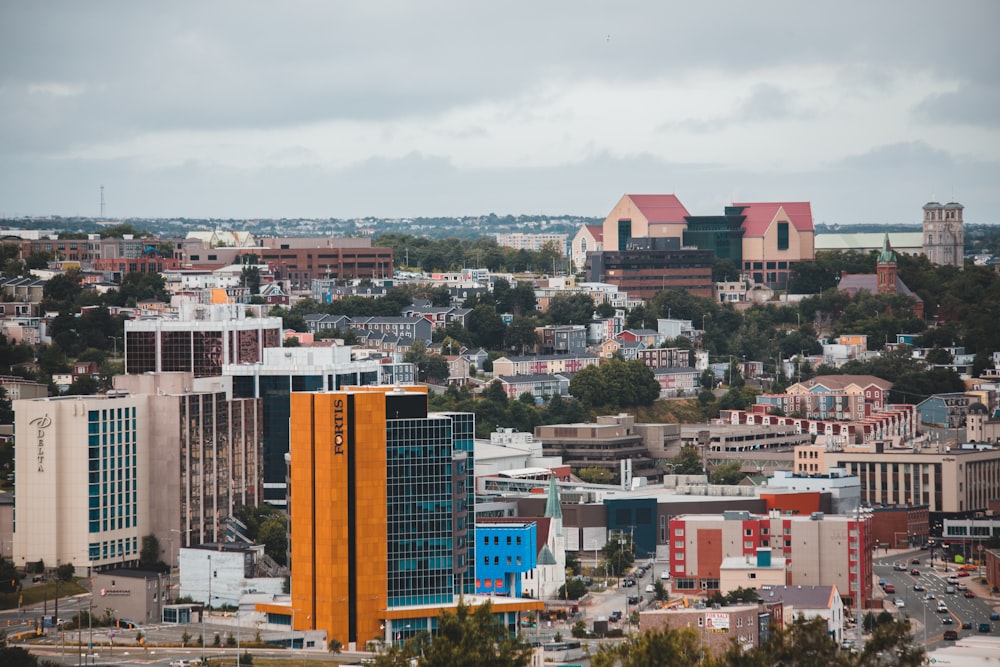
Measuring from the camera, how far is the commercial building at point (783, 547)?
7862cm

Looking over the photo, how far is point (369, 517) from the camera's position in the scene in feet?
219

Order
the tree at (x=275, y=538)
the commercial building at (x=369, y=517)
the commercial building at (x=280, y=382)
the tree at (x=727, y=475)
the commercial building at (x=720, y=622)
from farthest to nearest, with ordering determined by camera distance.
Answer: the tree at (x=727, y=475) < the commercial building at (x=280, y=382) < the tree at (x=275, y=538) < the commercial building at (x=369, y=517) < the commercial building at (x=720, y=622)

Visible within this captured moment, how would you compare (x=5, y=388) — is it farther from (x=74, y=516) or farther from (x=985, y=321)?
(x=985, y=321)

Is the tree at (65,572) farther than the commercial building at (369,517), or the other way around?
the tree at (65,572)

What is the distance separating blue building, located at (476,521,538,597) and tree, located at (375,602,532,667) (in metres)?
19.0

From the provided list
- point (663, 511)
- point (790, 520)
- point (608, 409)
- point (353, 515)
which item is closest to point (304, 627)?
point (353, 515)

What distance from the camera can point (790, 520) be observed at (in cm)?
8069

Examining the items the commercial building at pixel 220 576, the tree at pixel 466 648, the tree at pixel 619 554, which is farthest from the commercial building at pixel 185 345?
the tree at pixel 466 648

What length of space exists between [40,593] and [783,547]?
2533cm

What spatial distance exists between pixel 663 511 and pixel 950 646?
23666 mm

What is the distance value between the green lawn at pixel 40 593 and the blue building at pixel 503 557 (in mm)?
13361

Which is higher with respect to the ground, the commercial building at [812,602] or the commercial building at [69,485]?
the commercial building at [69,485]

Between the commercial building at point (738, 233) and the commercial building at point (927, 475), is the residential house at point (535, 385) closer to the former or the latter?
the commercial building at point (927, 475)

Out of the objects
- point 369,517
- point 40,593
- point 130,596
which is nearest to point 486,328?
point 40,593
